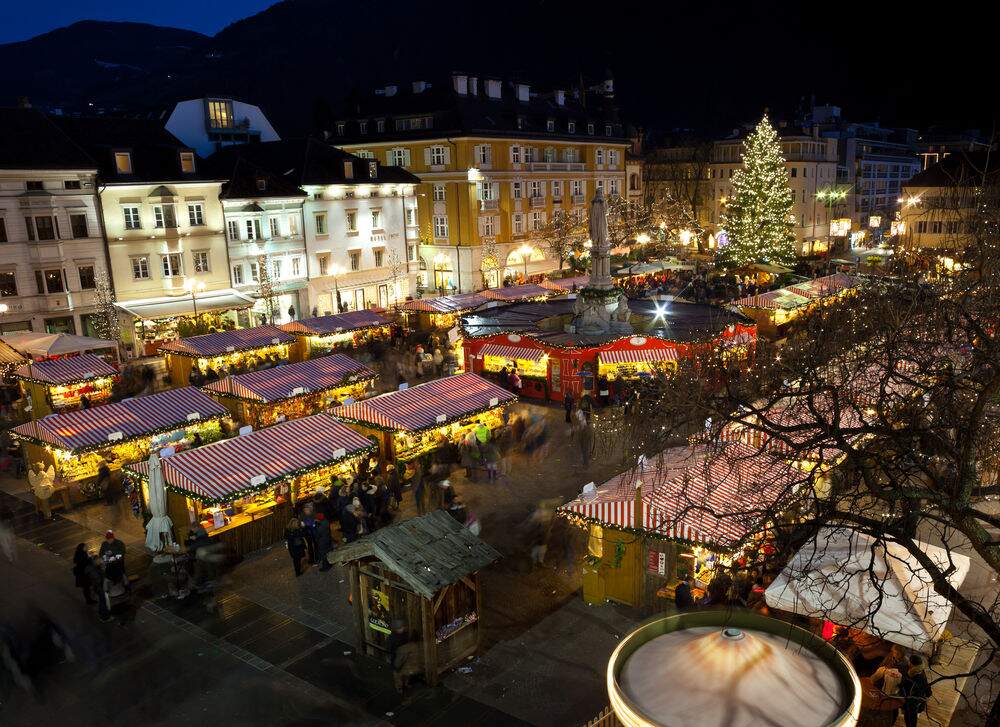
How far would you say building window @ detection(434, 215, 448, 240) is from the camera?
1969 inches

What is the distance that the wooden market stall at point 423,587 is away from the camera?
10500 mm

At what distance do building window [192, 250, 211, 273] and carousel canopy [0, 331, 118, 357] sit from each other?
8.77 m

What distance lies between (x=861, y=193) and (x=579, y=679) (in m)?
85.1

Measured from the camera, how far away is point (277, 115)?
11838 cm

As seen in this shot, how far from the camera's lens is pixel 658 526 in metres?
11.8

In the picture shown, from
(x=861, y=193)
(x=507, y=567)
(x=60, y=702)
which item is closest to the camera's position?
(x=60, y=702)

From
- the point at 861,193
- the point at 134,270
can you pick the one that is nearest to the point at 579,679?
the point at 134,270

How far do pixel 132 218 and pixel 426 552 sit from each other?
29340 millimetres

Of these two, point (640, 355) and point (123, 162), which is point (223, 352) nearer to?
point (123, 162)

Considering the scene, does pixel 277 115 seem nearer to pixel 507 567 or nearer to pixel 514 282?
pixel 514 282

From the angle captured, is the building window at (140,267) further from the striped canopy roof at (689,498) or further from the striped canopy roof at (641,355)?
the striped canopy roof at (689,498)

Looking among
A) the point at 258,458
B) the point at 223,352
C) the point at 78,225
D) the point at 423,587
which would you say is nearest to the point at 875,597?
the point at 423,587

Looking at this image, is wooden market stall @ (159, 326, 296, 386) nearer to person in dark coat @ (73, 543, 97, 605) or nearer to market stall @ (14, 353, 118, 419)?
market stall @ (14, 353, 118, 419)

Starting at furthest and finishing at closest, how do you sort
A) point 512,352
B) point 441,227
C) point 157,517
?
point 441,227 → point 512,352 → point 157,517
